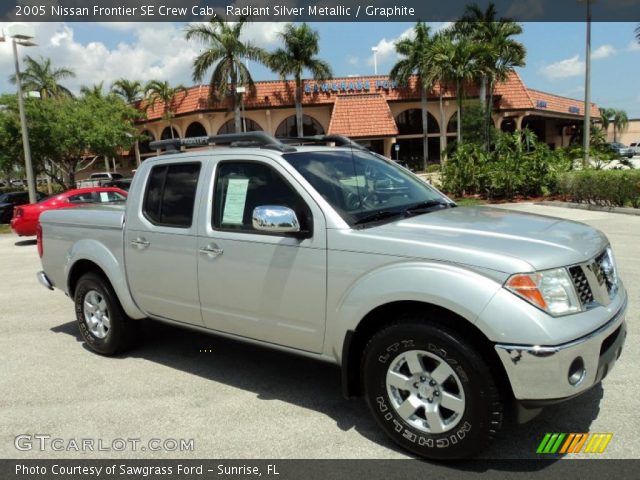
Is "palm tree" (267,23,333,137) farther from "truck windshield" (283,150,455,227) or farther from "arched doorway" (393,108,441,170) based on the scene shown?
"truck windshield" (283,150,455,227)

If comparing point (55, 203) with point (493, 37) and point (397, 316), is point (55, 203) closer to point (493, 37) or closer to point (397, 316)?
point (397, 316)

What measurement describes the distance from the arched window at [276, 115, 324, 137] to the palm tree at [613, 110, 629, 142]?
61721 millimetres

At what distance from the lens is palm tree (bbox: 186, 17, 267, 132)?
34.8m

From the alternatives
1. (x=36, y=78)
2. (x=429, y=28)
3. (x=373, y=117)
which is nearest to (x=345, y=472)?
(x=373, y=117)

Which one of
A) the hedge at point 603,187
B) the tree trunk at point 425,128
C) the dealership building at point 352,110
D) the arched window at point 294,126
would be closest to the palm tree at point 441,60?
the tree trunk at point 425,128

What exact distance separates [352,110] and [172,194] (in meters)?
38.4

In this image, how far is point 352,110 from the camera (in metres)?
41.4

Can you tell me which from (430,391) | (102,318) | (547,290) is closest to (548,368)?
(547,290)

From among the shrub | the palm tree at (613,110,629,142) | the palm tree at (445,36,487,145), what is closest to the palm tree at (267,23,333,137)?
the palm tree at (445,36,487,145)

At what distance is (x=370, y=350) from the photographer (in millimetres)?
3186

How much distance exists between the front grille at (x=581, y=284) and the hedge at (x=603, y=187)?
13295 mm

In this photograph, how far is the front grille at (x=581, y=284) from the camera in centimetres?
288

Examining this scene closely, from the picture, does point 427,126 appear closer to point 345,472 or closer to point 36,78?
point 36,78

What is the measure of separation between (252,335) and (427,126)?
44.0m
